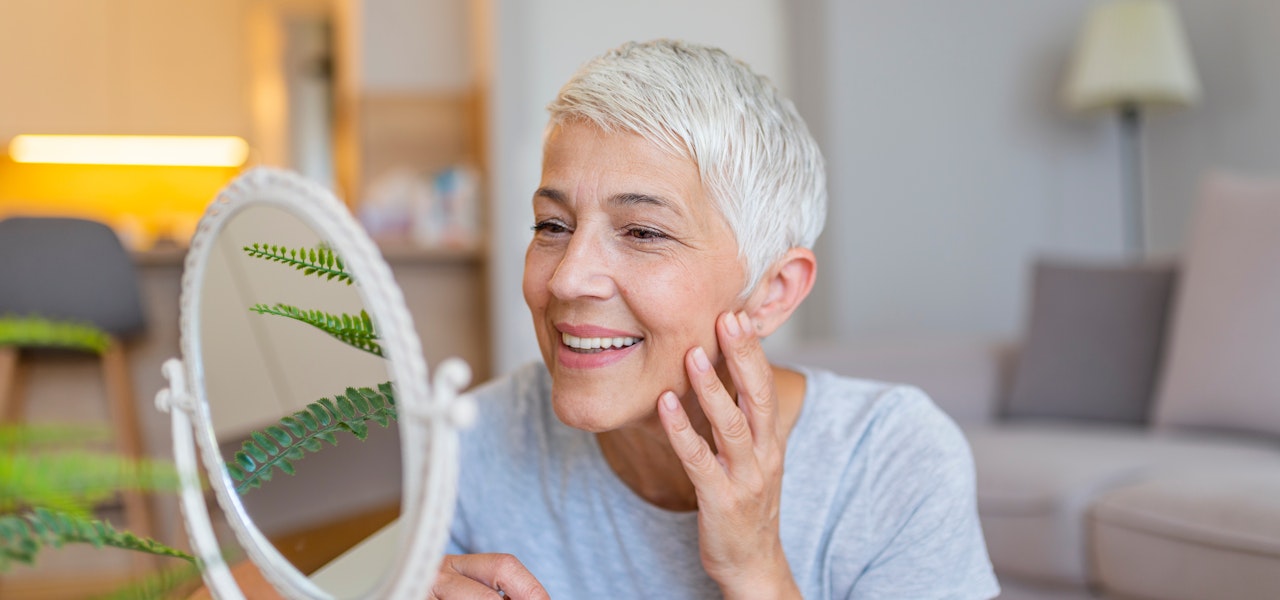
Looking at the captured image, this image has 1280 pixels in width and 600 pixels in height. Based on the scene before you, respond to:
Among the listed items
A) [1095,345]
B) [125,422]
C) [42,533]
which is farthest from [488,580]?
[1095,345]

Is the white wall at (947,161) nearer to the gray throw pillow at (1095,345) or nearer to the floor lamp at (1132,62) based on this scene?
the floor lamp at (1132,62)

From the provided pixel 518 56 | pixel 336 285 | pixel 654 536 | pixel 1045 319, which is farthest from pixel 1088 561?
pixel 518 56

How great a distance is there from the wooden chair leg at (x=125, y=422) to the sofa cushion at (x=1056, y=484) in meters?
1.67

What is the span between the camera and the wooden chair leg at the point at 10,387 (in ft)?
7.75

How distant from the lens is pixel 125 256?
7.88 feet

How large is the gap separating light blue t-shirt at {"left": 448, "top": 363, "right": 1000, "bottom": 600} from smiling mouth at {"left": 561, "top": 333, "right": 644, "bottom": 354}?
0.65ft

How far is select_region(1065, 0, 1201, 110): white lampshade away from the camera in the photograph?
11.5 ft

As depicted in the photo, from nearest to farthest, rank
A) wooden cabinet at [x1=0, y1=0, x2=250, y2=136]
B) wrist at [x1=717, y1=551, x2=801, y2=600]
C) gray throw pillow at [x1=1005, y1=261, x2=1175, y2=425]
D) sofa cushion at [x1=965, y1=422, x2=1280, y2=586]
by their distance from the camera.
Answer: wrist at [x1=717, y1=551, x2=801, y2=600] → sofa cushion at [x1=965, y1=422, x2=1280, y2=586] → gray throw pillow at [x1=1005, y1=261, x2=1175, y2=425] → wooden cabinet at [x1=0, y1=0, x2=250, y2=136]

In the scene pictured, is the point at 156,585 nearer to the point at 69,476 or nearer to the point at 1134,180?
the point at 69,476

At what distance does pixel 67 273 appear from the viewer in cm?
229

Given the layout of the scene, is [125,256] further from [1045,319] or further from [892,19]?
[892,19]

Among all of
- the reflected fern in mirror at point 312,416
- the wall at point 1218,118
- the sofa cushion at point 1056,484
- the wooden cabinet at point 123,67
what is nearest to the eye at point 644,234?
the reflected fern in mirror at point 312,416

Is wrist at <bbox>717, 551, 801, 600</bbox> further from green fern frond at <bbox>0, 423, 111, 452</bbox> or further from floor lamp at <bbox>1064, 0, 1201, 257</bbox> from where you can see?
floor lamp at <bbox>1064, 0, 1201, 257</bbox>

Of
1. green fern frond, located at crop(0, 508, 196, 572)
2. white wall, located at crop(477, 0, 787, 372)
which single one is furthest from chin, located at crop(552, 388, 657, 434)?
white wall, located at crop(477, 0, 787, 372)
